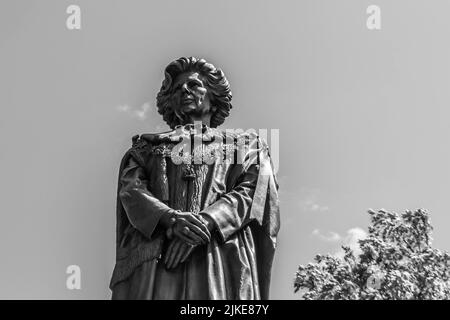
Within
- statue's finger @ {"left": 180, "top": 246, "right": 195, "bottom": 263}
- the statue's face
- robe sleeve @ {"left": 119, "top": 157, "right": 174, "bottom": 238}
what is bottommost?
statue's finger @ {"left": 180, "top": 246, "right": 195, "bottom": 263}

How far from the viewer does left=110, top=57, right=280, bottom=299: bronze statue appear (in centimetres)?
704

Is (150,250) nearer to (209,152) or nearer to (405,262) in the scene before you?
(209,152)

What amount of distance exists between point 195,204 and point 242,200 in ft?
1.25

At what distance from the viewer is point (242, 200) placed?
24.3 ft

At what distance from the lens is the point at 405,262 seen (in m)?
18.8

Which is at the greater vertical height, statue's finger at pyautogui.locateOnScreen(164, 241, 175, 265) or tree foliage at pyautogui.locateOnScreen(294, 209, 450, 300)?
tree foliage at pyautogui.locateOnScreen(294, 209, 450, 300)

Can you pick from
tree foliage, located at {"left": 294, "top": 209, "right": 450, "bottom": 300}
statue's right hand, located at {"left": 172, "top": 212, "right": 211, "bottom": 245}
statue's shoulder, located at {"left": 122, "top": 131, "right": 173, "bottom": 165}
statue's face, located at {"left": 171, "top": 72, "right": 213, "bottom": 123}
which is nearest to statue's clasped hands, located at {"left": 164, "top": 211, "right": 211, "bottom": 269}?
statue's right hand, located at {"left": 172, "top": 212, "right": 211, "bottom": 245}

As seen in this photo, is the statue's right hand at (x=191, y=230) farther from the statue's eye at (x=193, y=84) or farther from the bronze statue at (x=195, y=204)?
the statue's eye at (x=193, y=84)

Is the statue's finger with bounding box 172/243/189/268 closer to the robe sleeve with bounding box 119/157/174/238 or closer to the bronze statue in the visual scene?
the bronze statue

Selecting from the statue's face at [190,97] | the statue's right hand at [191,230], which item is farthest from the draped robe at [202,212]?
the statue's face at [190,97]

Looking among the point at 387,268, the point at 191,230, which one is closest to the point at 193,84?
the point at 191,230

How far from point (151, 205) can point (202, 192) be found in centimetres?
46
